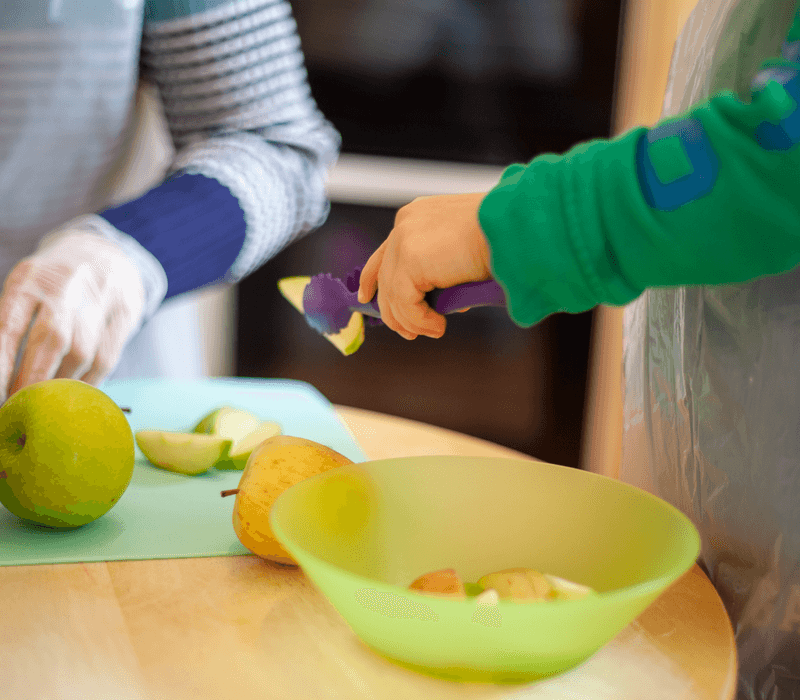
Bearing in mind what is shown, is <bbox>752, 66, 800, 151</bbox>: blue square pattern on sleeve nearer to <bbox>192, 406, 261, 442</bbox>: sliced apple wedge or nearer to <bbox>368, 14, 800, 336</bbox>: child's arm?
<bbox>368, 14, 800, 336</bbox>: child's arm

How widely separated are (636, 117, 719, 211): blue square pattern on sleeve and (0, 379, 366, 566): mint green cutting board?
37cm

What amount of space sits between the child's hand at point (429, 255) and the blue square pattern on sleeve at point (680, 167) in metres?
0.11

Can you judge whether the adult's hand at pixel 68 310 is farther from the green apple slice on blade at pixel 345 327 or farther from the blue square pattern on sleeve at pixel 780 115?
the blue square pattern on sleeve at pixel 780 115

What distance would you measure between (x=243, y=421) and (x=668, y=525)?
457 mm

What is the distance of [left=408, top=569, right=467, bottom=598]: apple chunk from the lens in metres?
0.41

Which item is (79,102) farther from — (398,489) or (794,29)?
(794,29)

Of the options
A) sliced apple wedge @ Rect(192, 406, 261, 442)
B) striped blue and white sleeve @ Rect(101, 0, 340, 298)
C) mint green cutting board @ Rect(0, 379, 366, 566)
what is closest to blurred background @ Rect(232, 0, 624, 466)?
striped blue and white sleeve @ Rect(101, 0, 340, 298)

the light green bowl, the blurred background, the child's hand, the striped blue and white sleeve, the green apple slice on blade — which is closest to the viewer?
the light green bowl

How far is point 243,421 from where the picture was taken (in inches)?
29.7

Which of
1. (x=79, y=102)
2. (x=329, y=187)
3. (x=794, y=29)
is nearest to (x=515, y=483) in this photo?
(x=794, y=29)

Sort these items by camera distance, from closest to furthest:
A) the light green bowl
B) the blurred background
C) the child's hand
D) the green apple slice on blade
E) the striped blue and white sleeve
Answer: the light green bowl, the child's hand, the green apple slice on blade, the striped blue and white sleeve, the blurred background

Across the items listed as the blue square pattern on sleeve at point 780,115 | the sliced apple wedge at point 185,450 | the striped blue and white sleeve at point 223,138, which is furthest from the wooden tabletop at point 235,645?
the striped blue and white sleeve at point 223,138

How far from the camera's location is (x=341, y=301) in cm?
65

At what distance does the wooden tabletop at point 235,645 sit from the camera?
0.38 metres
